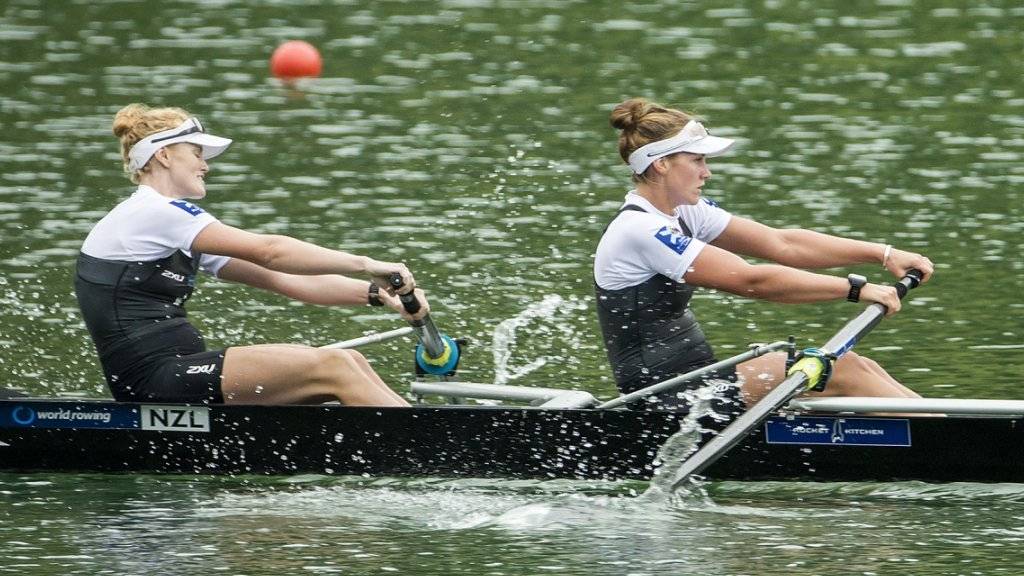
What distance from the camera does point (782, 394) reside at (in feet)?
27.9

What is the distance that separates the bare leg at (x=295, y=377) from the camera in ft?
29.8

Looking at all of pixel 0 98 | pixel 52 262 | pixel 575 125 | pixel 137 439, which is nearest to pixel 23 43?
pixel 0 98

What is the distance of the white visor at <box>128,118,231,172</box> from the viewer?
9172mm

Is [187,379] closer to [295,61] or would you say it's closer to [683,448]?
[683,448]

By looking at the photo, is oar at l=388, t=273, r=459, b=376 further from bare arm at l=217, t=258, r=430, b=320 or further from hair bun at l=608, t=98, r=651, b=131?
hair bun at l=608, t=98, r=651, b=131

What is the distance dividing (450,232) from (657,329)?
258 inches

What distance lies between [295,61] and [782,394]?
14.4m

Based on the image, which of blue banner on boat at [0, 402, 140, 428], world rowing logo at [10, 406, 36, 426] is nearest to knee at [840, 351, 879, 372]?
blue banner on boat at [0, 402, 140, 428]

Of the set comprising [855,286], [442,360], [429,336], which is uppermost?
[855,286]

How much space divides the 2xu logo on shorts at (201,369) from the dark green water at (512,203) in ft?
2.02

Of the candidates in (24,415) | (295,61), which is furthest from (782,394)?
(295,61)

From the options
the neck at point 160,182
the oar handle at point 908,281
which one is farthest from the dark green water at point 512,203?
the neck at point 160,182

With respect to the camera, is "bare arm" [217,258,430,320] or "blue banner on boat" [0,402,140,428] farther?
"bare arm" [217,258,430,320]

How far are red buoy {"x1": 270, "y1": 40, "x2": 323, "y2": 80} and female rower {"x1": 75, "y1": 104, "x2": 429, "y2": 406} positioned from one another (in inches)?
504
